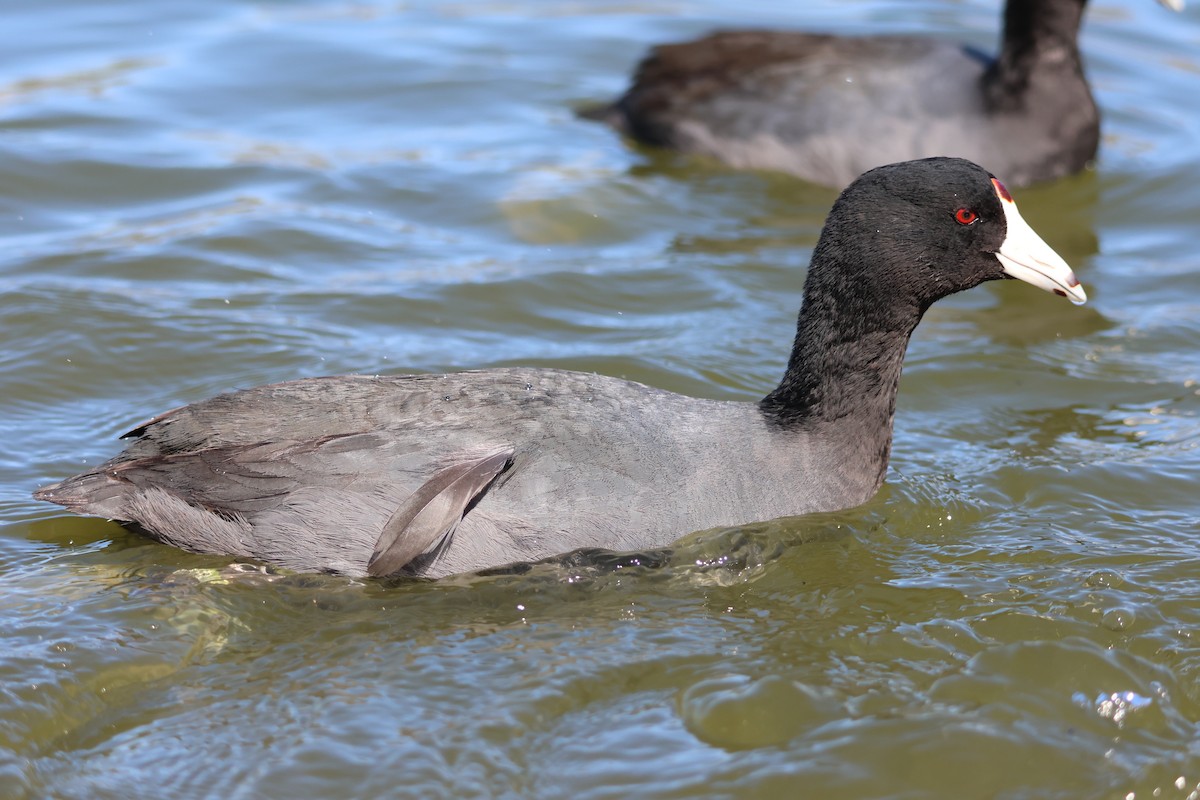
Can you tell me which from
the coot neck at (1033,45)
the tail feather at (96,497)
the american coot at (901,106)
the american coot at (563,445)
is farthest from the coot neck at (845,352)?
the coot neck at (1033,45)

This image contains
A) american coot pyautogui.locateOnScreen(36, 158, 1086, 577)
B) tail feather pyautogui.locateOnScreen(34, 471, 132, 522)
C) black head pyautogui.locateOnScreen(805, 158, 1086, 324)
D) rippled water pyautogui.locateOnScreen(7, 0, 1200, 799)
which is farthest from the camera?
black head pyautogui.locateOnScreen(805, 158, 1086, 324)

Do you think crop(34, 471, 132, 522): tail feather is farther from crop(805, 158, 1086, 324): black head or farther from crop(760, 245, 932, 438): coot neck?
crop(805, 158, 1086, 324): black head

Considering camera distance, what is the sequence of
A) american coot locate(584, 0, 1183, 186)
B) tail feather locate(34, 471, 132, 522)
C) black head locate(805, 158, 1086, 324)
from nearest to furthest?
1. tail feather locate(34, 471, 132, 522)
2. black head locate(805, 158, 1086, 324)
3. american coot locate(584, 0, 1183, 186)

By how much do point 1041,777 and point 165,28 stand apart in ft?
31.9

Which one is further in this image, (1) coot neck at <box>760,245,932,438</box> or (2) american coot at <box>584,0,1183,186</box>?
(2) american coot at <box>584,0,1183,186</box>

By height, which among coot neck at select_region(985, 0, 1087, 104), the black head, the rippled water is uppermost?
coot neck at select_region(985, 0, 1087, 104)

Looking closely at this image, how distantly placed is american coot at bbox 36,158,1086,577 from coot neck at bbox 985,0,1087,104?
4196mm

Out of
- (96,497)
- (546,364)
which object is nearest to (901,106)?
(546,364)

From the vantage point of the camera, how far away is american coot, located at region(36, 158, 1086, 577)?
483cm

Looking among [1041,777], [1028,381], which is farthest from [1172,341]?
[1041,777]

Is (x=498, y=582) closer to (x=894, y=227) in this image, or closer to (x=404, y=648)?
(x=404, y=648)

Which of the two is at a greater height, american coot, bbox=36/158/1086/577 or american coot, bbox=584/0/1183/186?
american coot, bbox=584/0/1183/186

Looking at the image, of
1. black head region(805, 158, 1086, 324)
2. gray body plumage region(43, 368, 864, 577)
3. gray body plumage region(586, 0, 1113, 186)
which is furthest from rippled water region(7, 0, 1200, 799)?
black head region(805, 158, 1086, 324)

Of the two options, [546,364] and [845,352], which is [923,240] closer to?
[845,352]
